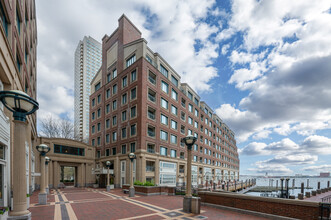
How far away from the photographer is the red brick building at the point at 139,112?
30.0 metres

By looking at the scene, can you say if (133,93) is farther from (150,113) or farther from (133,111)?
(150,113)

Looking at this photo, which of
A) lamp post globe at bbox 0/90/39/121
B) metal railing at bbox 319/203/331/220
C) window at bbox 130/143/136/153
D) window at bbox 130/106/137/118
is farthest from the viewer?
window at bbox 130/106/137/118

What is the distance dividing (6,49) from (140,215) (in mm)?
11658

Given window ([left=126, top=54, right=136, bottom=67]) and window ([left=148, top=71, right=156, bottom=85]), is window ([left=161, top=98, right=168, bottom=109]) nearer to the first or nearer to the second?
window ([left=148, top=71, right=156, bottom=85])

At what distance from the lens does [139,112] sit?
29.3 meters

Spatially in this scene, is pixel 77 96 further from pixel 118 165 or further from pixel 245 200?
pixel 245 200

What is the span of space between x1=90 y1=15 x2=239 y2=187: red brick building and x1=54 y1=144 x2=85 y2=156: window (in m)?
3.97

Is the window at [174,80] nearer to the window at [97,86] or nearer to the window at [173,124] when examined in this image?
the window at [173,124]

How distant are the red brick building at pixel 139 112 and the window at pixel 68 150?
3.97 meters

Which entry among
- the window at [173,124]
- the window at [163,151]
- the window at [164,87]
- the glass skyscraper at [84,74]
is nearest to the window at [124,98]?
the window at [164,87]

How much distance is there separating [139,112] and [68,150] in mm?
17109

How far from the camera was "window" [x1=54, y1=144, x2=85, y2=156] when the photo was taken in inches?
1291

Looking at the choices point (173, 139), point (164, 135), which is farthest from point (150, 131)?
point (173, 139)

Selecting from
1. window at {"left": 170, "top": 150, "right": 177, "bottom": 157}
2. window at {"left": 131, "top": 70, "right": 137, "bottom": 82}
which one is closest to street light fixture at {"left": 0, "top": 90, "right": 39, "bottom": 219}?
window at {"left": 131, "top": 70, "right": 137, "bottom": 82}
